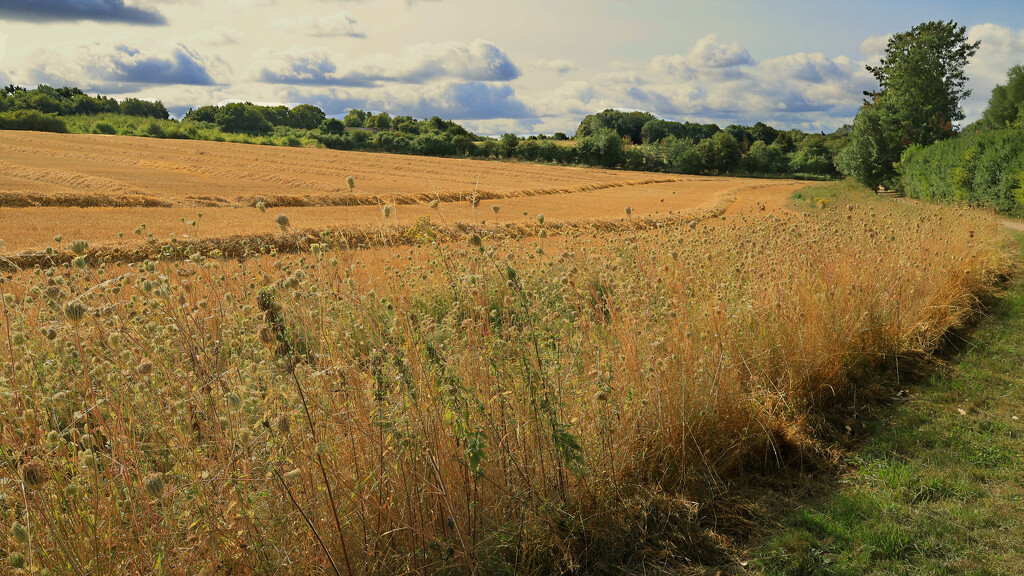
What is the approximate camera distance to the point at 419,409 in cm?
331

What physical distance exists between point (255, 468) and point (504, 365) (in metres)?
1.74

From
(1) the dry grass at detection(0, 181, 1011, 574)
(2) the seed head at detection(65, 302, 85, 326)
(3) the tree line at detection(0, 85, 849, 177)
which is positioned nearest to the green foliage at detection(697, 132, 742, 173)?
(3) the tree line at detection(0, 85, 849, 177)

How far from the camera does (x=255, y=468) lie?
302 centimetres

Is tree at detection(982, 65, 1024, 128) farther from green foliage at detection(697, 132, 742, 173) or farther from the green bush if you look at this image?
the green bush

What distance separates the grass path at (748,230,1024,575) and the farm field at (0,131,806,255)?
3.19 meters

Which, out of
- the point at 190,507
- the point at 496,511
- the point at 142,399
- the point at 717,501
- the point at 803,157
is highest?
the point at 803,157

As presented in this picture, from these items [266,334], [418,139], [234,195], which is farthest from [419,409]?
[418,139]

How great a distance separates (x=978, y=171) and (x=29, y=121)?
70.2 meters

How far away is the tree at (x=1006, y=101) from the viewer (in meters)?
59.7

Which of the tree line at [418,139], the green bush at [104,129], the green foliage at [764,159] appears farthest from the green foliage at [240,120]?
the green foliage at [764,159]

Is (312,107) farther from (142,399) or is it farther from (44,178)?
(142,399)

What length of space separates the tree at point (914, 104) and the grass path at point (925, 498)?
145ft

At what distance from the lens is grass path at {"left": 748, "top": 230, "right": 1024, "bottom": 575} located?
12.4 ft

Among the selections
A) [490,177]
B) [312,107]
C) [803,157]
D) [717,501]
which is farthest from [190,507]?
[312,107]
